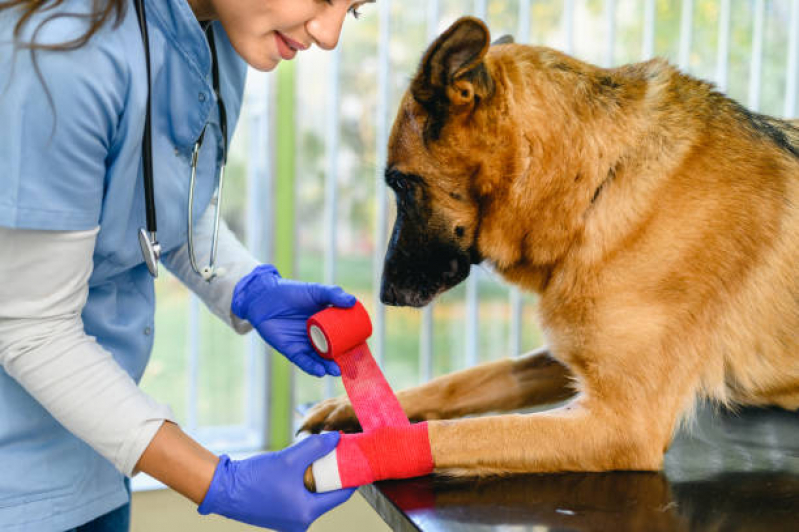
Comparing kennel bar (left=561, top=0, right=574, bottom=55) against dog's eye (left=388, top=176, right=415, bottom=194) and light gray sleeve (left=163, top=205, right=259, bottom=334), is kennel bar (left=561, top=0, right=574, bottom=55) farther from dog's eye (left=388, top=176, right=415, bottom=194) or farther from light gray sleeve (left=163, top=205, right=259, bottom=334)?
light gray sleeve (left=163, top=205, right=259, bottom=334)

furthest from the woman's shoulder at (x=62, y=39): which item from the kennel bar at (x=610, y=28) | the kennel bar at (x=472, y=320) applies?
the kennel bar at (x=610, y=28)

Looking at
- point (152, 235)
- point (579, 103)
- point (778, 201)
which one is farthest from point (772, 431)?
point (152, 235)

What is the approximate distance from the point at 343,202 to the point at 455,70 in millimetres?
1010

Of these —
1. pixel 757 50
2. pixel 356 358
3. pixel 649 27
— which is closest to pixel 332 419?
pixel 356 358

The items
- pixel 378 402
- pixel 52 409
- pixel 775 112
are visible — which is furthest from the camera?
pixel 775 112

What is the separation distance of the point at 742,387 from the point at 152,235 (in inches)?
37.2

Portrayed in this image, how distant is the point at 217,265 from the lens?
131cm

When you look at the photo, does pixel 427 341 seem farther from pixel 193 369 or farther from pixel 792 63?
pixel 792 63

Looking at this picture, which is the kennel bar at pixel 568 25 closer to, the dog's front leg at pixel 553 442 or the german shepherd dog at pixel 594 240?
the german shepherd dog at pixel 594 240

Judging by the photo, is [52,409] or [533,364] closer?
[52,409]

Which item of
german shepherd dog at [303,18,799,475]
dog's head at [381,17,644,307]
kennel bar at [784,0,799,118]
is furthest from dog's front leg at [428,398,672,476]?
kennel bar at [784,0,799,118]

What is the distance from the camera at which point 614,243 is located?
1.09m

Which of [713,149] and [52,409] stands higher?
[713,149]

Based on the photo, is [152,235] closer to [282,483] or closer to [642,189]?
[282,483]
